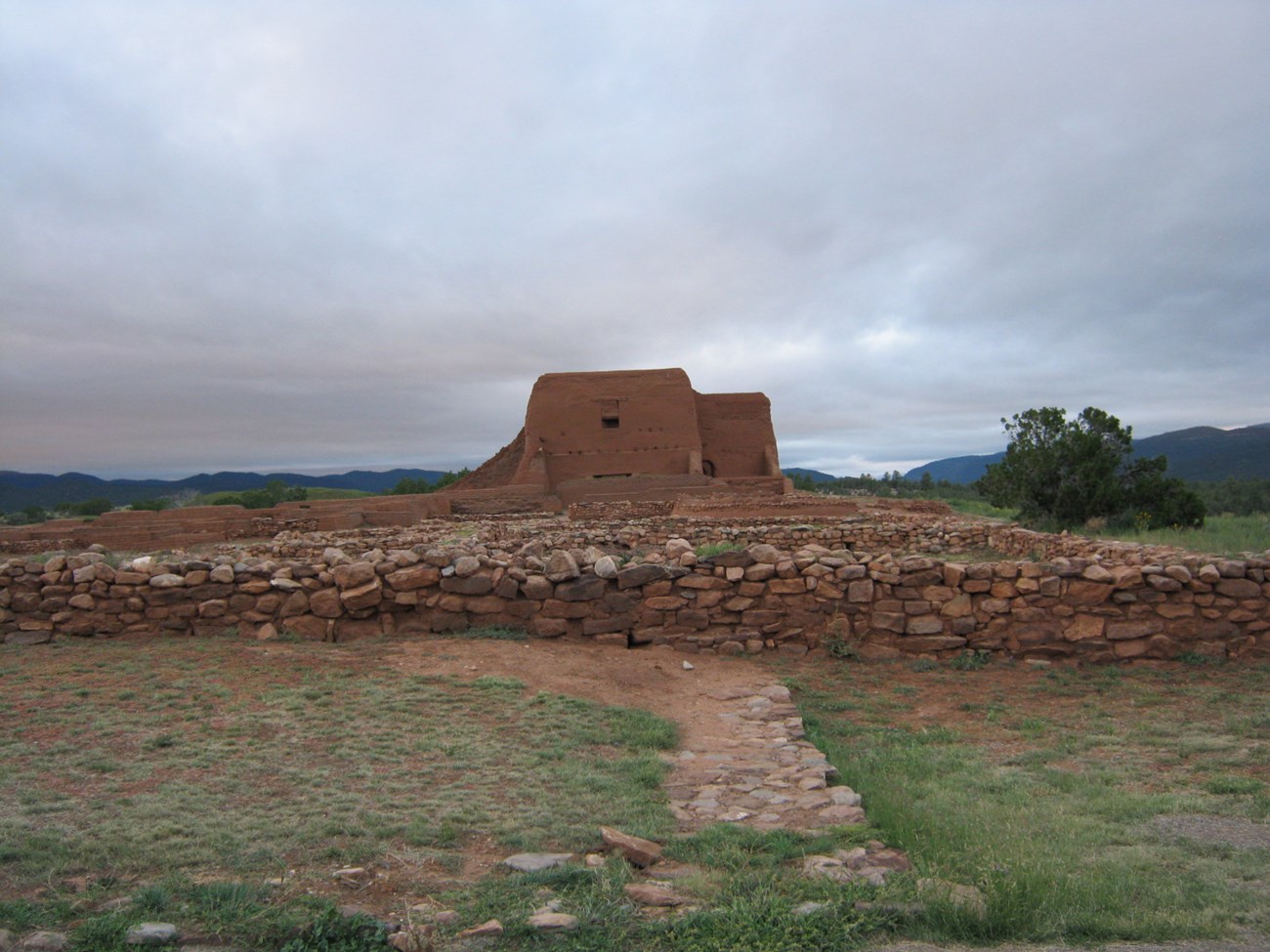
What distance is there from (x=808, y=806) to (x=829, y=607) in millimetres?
3728

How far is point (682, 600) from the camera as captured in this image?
757 centimetres

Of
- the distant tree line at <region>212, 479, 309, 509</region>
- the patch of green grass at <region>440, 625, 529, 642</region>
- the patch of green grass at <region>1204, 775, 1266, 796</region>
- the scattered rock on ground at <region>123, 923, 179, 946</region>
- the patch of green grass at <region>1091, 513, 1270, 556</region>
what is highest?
the distant tree line at <region>212, 479, 309, 509</region>

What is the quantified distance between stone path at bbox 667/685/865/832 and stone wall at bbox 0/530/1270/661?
5.79 feet

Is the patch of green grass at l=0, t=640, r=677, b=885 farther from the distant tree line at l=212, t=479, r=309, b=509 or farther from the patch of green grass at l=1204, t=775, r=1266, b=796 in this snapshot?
the distant tree line at l=212, t=479, r=309, b=509

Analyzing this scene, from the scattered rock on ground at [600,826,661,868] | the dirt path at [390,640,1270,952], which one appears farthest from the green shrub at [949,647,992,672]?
the scattered rock on ground at [600,826,661,868]

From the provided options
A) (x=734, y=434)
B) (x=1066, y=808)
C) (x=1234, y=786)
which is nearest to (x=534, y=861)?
(x=1066, y=808)

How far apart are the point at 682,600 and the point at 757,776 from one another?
10.4 feet

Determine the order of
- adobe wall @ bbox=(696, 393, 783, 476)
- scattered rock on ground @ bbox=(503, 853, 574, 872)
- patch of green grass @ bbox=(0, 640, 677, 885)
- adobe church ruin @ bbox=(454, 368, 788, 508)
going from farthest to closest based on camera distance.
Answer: adobe wall @ bbox=(696, 393, 783, 476) < adobe church ruin @ bbox=(454, 368, 788, 508) < patch of green grass @ bbox=(0, 640, 677, 885) < scattered rock on ground @ bbox=(503, 853, 574, 872)

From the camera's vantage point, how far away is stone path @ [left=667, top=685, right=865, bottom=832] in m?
3.86

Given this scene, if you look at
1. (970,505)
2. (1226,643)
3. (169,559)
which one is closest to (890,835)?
(1226,643)

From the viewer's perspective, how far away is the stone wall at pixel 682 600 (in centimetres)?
715

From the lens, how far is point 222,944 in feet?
8.40

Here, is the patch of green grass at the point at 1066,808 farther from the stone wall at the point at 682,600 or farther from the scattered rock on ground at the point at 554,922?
the scattered rock on ground at the point at 554,922

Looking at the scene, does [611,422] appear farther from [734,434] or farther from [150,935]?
[150,935]
